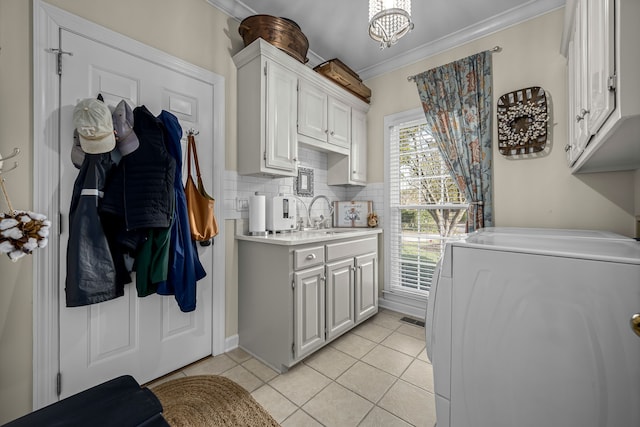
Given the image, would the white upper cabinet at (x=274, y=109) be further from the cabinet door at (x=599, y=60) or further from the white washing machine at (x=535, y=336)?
the cabinet door at (x=599, y=60)

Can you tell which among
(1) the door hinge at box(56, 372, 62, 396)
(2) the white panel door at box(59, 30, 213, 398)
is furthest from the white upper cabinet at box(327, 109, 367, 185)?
(1) the door hinge at box(56, 372, 62, 396)

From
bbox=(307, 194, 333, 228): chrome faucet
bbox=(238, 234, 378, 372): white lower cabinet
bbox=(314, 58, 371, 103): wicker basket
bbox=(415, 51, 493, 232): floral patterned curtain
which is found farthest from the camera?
bbox=(307, 194, 333, 228): chrome faucet

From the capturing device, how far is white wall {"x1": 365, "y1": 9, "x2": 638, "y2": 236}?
1.92 m

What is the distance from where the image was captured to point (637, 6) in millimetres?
740

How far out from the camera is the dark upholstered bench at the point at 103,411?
2.91ft

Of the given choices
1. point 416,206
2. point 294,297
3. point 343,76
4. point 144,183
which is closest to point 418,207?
point 416,206

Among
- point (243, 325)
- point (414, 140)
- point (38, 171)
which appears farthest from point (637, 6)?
point (243, 325)

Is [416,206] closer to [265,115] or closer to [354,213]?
[354,213]

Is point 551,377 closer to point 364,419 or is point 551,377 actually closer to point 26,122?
point 364,419

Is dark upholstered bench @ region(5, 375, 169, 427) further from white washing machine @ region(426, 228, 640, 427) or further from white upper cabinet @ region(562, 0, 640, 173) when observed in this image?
white upper cabinet @ region(562, 0, 640, 173)

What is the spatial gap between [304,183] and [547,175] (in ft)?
7.17

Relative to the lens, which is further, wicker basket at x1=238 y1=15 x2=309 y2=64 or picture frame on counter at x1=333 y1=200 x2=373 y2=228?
picture frame on counter at x1=333 y1=200 x2=373 y2=228

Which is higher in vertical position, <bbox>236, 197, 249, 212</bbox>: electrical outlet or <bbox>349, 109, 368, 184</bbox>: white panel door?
<bbox>349, 109, 368, 184</bbox>: white panel door

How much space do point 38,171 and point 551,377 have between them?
2.48 metres
